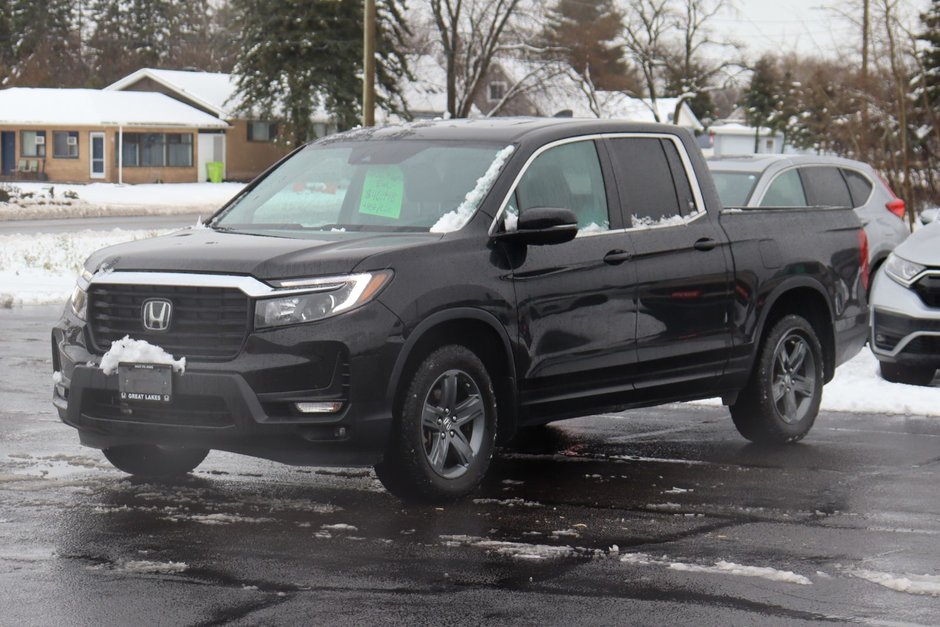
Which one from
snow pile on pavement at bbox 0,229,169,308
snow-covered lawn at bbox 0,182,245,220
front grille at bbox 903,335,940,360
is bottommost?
snow-covered lawn at bbox 0,182,245,220

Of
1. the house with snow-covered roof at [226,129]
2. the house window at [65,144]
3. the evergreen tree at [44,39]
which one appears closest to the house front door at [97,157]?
the house window at [65,144]

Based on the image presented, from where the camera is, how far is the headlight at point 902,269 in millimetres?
12781

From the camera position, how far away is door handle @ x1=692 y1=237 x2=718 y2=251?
30.1ft

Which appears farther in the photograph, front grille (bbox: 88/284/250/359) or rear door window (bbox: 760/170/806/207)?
rear door window (bbox: 760/170/806/207)

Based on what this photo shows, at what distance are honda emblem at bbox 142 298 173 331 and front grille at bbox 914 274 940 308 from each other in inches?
286

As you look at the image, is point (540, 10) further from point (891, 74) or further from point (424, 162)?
point (424, 162)

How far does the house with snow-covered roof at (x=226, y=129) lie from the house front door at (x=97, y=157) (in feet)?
16.4

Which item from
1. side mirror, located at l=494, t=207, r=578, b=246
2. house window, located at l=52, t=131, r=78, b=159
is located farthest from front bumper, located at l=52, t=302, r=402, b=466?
house window, located at l=52, t=131, r=78, b=159

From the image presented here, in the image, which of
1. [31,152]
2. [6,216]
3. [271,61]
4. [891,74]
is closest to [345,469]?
[891,74]

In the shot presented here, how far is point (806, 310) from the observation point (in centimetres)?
1034

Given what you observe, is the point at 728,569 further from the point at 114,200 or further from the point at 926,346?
the point at 114,200

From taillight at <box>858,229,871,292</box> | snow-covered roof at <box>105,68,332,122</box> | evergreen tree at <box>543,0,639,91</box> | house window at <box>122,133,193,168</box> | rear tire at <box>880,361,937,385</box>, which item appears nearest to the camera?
taillight at <box>858,229,871,292</box>

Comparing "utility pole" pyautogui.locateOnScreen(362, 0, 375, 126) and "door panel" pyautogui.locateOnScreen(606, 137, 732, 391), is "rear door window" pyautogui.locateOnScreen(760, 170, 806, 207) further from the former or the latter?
"utility pole" pyautogui.locateOnScreen(362, 0, 375, 126)

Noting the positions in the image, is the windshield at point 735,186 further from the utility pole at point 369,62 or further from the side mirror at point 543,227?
the utility pole at point 369,62
